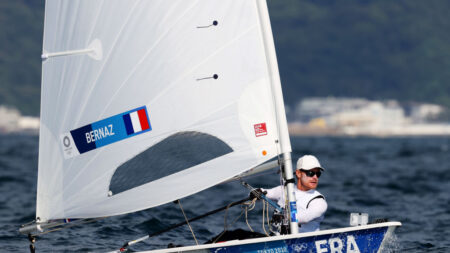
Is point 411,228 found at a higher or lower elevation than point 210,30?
lower

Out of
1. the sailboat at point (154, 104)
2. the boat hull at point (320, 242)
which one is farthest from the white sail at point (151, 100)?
the boat hull at point (320, 242)

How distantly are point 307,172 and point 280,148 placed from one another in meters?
0.45

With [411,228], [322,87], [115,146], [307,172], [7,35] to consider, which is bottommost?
[411,228]

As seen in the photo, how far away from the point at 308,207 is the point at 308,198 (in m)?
0.12

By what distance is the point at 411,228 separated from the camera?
1456 centimetres

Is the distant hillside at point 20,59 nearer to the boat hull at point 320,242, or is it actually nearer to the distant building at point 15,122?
the distant building at point 15,122

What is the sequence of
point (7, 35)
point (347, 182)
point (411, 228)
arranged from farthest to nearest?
1. point (7, 35)
2. point (347, 182)
3. point (411, 228)

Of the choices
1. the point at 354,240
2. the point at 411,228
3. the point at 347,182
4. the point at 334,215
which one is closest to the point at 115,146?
the point at 354,240

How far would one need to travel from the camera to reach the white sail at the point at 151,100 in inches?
332

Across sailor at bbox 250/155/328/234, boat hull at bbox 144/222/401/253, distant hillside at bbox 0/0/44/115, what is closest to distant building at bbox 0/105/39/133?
distant hillside at bbox 0/0/44/115

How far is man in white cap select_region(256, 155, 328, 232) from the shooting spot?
28.0 ft

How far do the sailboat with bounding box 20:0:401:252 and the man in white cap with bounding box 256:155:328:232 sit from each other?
0.61ft

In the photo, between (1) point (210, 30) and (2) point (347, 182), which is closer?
(1) point (210, 30)

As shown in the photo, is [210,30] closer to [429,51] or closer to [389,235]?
[389,235]
